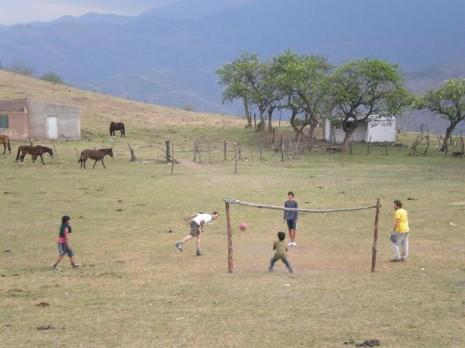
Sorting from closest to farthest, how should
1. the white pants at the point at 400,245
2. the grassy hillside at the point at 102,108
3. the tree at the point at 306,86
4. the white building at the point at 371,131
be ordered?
the white pants at the point at 400,245
the tree at the point at 306,86
the white building at the point at 371,131
the grassy hillside at the point at 102,108

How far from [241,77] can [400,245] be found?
46.7 metres

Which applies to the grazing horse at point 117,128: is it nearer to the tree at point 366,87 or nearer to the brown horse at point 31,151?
the brown horse at point 31,151

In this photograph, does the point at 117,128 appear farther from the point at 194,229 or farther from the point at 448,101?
the point at 194,229

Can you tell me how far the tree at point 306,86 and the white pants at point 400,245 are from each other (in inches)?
1372

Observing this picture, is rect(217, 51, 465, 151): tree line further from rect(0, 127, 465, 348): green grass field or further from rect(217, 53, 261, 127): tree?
rect(0, 127, 465, 348): green grass field

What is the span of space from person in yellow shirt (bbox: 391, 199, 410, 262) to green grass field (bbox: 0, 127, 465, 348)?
12.0 inches

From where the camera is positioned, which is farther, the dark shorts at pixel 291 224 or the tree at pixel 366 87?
the tree at pixel 366 87

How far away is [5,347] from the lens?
10.8m

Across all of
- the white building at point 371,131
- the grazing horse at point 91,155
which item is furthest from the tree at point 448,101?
the grazing horse at point 91,155

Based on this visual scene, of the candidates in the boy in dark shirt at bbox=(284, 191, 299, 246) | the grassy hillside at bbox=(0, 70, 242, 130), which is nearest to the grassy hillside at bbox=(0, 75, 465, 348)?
the boy in dark shirt at bbox=(284, 191, 299, 246)

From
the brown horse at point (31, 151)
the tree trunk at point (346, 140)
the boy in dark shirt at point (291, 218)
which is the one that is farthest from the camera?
the tree trunk at point (346, 140)

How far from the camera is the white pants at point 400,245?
1759 centimetres

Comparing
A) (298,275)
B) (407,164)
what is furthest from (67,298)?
(407,164)

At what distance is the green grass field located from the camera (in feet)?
37.9
